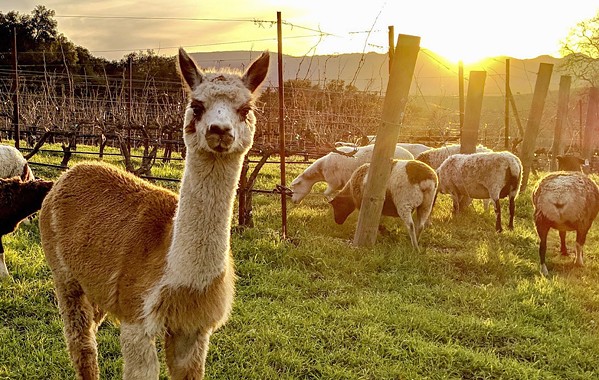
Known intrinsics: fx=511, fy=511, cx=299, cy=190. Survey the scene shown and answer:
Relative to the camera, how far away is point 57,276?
3.46m

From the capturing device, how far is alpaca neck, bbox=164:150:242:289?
2.70m

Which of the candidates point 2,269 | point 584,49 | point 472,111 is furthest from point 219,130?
point 584,49

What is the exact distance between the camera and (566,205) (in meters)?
6.73

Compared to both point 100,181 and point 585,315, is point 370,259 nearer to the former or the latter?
point 585,315

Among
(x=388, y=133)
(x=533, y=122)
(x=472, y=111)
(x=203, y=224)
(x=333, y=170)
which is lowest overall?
(x=333, y=170)

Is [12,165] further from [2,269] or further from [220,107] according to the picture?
[220,107]

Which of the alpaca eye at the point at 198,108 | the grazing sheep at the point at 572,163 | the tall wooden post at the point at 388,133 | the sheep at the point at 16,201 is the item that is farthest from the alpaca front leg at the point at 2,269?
the grazing sheep at the point at 572,163

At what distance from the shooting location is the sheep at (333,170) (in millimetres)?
10836

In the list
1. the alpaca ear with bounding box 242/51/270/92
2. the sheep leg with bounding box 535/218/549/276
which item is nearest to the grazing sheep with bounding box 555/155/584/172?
the sheep leg with bounding box 535/218/549/276

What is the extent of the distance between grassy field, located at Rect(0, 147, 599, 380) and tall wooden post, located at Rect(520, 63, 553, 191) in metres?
4.48

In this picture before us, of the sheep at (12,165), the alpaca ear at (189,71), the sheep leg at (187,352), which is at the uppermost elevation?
the alpaca ear at (189,71)

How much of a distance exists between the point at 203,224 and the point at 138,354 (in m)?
0.78

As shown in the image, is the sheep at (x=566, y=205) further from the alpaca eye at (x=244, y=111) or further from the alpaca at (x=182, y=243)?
the alpaca eye at (x=244, y=111)

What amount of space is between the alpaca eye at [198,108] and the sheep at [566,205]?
18.4ft
